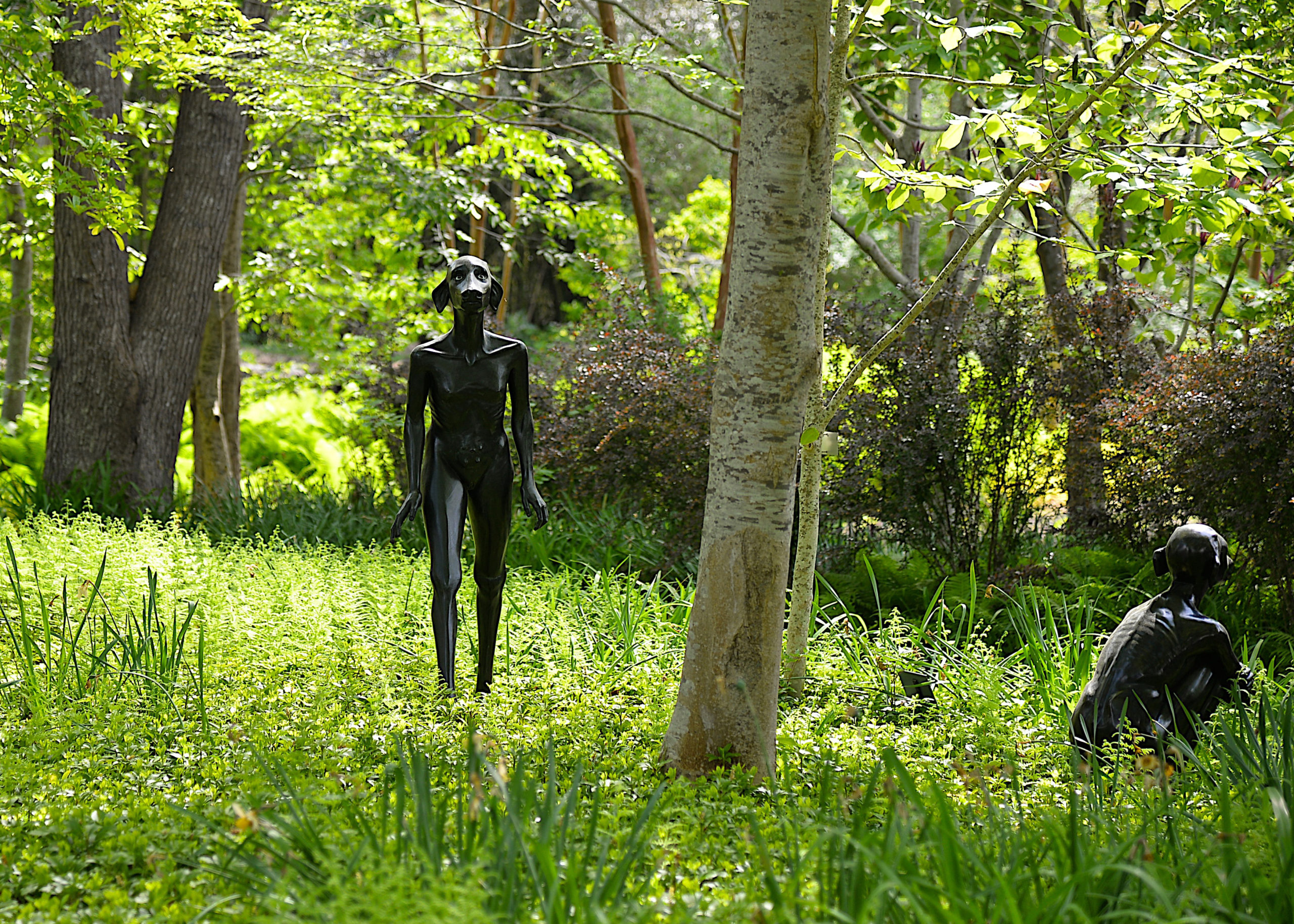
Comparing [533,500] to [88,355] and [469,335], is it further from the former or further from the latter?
[88,355]

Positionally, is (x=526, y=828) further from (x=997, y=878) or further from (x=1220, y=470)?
(x=1220, y=470)

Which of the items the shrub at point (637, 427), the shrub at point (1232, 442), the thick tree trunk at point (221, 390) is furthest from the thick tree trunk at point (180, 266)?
the shrub at point (1232, 442)

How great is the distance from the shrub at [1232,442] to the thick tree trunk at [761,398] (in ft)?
9.91

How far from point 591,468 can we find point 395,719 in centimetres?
407

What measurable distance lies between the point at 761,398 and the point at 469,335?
1641 mm

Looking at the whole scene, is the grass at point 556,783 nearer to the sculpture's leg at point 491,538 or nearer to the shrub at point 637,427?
the sculpture's leg at point 491,538

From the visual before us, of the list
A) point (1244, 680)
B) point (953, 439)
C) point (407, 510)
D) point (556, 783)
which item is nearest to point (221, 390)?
point (407, 510)

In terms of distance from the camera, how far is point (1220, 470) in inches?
209

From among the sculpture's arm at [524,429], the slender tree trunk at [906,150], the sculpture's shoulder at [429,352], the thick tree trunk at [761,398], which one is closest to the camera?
the thick tree trunk at [761,398]

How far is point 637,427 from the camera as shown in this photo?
7.35 metres

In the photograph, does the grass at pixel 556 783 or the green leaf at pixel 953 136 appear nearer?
the grass at pixel 556 783

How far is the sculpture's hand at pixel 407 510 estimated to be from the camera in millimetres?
4171

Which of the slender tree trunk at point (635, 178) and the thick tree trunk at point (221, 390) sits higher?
the slender tree trunk at point (635, 178)

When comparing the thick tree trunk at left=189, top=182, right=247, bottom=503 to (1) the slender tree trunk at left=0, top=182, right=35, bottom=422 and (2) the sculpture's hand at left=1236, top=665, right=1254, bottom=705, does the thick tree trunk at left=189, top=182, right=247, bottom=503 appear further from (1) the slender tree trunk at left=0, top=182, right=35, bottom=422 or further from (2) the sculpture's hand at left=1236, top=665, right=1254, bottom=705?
(2) the sculpture's hand at left=1236, top=665, right=1254, bottom=705
